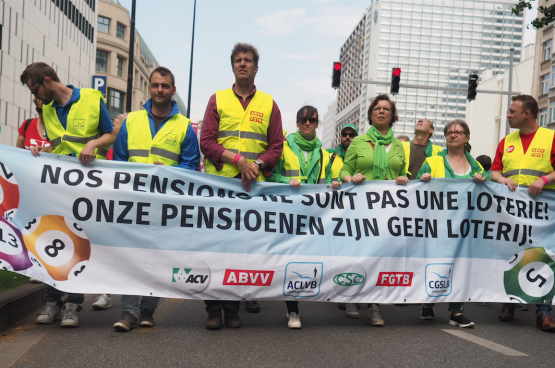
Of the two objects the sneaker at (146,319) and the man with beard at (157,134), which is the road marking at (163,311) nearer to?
the sneaker at (146,319)

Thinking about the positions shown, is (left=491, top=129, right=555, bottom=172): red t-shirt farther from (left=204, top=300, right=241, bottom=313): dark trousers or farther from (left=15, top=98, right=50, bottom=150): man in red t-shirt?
(left=15, top=98, right=50, bottom=150): man in red t-shirt

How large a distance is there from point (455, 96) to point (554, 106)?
128 meters

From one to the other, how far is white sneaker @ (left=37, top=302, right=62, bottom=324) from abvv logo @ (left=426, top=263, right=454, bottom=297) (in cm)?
326

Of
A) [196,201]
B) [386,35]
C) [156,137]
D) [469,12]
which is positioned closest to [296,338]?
[196,201]

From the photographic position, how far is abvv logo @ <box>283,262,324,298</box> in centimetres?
510

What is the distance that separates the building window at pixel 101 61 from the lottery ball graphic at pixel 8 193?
59.3 metres

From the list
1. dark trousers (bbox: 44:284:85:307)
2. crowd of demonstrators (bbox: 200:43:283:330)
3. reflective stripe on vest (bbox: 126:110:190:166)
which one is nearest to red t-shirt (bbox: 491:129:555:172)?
crowd of demonstrators (bbox: 200:43:283:330)

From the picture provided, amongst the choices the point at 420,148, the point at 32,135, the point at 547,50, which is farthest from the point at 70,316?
the point at 547,50

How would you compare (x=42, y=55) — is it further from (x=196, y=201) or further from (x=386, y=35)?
(x=386, y=35)

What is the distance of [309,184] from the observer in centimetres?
546

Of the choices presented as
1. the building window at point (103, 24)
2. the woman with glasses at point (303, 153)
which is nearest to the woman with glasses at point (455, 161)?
the woman with glasses at point (303, 153)

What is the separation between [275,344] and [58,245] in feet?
6.33

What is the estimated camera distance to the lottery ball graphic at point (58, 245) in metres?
4.75

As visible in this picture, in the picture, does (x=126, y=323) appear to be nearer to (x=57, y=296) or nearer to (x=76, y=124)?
(x=57, y=296)
